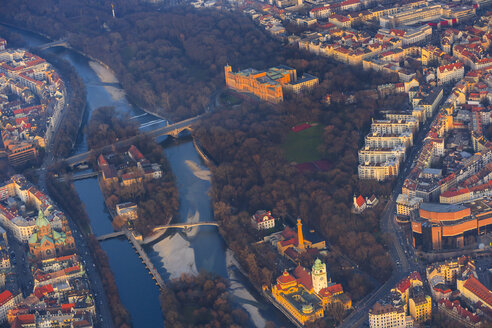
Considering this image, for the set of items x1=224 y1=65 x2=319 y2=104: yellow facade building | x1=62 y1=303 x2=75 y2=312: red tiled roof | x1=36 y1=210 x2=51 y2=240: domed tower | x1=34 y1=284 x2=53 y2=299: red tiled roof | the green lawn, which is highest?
x1=224 y1=65 x2=319 y2=104: yellow facade building

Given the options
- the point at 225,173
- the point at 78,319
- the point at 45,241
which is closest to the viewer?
the point at 78,319

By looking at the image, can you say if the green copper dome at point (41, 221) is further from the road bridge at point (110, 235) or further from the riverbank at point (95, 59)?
the riverbank at point (95, 59)

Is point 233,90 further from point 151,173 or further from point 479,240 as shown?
point 479,240

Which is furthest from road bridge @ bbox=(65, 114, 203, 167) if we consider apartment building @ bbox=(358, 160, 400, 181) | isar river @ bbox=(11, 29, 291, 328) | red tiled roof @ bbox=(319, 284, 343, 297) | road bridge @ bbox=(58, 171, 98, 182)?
red tiled roof @ bbox=(319, 284, 343, 297)

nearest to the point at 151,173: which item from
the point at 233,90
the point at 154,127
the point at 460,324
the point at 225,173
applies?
the point at 225,173

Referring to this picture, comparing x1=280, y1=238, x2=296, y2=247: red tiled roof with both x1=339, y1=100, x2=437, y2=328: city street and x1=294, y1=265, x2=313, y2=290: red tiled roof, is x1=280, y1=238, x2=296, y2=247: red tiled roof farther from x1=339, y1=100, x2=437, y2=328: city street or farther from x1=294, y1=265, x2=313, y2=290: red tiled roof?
x1=339, y1=100, x2=437, y2=328: city street

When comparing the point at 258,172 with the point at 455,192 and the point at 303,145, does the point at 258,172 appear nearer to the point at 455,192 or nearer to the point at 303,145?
the point at 303,145
